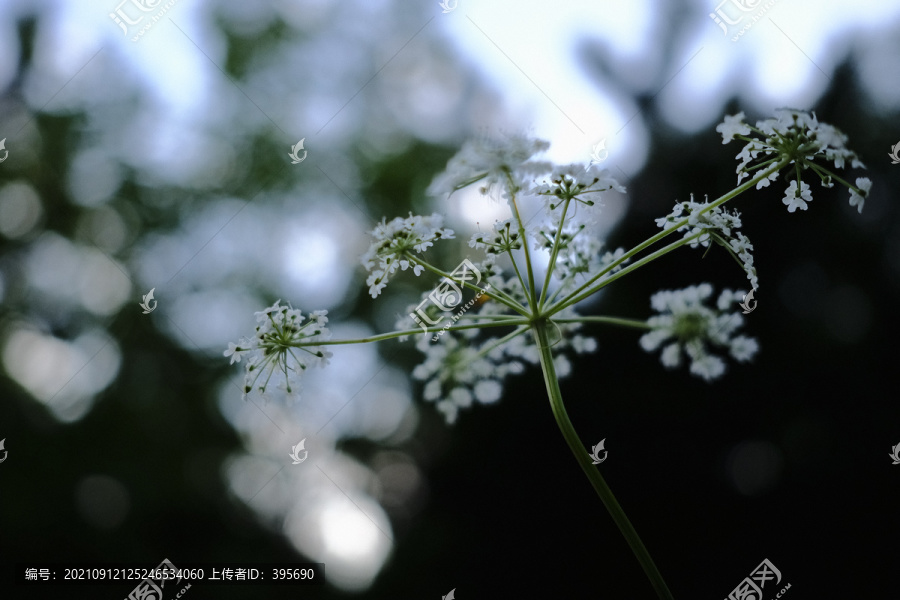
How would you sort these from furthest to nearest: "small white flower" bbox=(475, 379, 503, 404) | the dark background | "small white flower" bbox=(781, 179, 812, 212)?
the dark background < "small white flower" bbox=(475, 379, 503, 404) < "small white flower" bbox=(781, 179, 812, 212)

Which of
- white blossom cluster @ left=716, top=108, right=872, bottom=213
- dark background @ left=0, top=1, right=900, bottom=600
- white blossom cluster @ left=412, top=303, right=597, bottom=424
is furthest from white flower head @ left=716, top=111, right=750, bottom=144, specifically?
dark background @ left=0, top=1, right=900, bottom=600

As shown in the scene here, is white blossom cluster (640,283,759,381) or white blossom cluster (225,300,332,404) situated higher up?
white blossom cluster (225,300,332,404)

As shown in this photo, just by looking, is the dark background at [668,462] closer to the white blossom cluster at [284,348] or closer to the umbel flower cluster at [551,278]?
the umbel flower cluster at [551,278]

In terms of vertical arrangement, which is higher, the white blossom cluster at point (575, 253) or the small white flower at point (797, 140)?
the white blossom cluster at point (575, 253)

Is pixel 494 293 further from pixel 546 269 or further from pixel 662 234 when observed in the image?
pixel 662 234

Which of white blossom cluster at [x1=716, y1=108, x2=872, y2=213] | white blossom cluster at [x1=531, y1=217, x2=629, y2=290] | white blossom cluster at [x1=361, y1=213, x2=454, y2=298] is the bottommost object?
white blossom cluster at [x1=716, y1=108, x2=872, y2=213]

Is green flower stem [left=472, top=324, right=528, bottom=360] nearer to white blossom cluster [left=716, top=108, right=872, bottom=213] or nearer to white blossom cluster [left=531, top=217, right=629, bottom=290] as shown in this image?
white blossom cluster [left=531, top=217, right=629, bottom=290]

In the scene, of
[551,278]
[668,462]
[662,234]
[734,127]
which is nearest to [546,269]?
[551,278]

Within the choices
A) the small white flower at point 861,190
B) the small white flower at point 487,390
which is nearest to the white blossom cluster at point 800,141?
the small white flower at point 861,190

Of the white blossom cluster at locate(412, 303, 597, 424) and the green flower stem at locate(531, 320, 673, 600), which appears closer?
the green flower stem at locate(531, 320, 673, 600)
